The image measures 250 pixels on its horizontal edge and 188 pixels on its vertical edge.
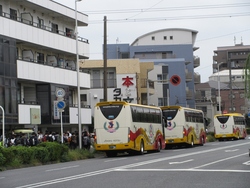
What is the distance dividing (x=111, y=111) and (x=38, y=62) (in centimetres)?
1475

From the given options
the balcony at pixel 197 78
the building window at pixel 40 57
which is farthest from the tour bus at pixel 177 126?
the balcony at pixel 197 78

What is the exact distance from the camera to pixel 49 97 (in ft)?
159

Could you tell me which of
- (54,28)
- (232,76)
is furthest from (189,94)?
(54,28)

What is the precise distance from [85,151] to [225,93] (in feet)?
251

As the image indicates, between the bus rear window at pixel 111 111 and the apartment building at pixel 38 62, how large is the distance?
7.25 metres

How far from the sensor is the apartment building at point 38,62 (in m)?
42.6

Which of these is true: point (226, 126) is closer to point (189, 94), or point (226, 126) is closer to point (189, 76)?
point (189, 94)

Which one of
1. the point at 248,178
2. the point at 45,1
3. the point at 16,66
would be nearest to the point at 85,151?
the point at 16,66

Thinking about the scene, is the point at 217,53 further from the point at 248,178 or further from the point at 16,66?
the point at 248,178

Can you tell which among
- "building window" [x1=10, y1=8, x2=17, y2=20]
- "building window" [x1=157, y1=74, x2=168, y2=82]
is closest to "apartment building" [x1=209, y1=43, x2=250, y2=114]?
"building window" [x1=157, y1=74, x2=168, y2=82]

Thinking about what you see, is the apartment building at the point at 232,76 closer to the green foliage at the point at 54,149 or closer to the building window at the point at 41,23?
the building window at the point at 41,23

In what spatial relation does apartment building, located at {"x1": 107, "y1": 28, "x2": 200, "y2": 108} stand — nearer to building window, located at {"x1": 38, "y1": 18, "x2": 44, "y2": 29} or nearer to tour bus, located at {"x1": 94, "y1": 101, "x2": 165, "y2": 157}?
building window, located at {"x1": 38, "y1": 18, "x2": 44, "y2": 29}

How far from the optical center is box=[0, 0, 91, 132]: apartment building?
42594 millimetres

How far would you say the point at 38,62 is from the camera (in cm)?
4803
